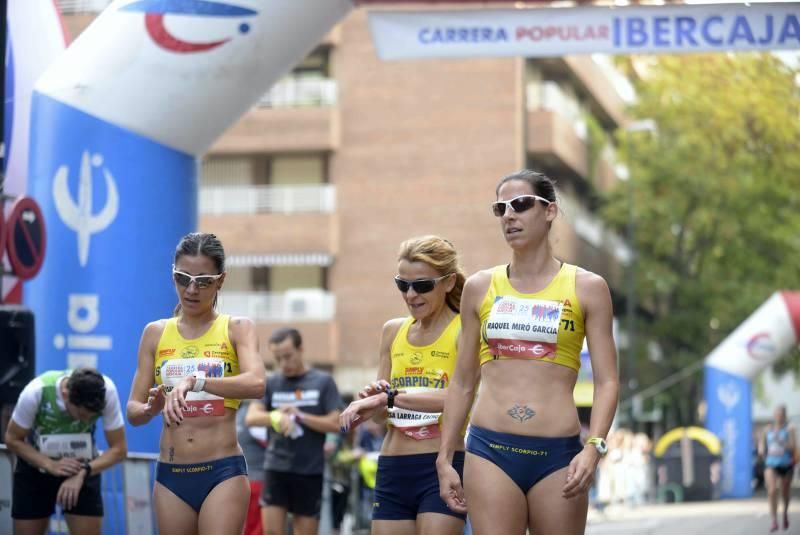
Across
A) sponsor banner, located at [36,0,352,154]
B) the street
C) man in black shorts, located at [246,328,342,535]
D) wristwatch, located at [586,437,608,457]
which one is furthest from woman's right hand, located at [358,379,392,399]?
the street

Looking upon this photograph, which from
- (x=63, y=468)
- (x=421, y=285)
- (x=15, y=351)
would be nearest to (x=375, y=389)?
(x=421, y=285)

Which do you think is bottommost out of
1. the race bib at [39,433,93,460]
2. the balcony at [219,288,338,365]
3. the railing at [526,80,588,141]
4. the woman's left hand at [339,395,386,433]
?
the race bib at [39,433,93,460]

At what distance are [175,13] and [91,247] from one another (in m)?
1.99

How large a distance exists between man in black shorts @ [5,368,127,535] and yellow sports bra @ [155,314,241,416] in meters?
1.97

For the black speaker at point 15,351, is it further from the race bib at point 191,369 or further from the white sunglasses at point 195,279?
the white sunglasses at point 195,279

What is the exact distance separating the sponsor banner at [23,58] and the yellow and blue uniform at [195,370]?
7.07 meters

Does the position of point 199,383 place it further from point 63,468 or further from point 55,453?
point 55,453

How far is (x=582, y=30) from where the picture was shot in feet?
45.2

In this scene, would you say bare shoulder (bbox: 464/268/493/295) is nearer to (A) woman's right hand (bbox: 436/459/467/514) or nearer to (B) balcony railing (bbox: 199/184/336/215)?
(A) woman's right hand (bbox: 436/459/467/514)

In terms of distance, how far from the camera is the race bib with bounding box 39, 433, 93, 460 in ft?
33.0

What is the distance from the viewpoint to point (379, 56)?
14.1 m

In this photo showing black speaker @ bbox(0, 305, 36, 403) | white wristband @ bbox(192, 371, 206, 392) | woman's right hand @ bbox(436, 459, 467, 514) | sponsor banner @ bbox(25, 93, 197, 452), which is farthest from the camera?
sponsor banner @ bbox(25, 93, 197, 452)

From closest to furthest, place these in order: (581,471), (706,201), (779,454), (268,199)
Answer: (581,471) → (779,454) → (268,199) → (706,201)

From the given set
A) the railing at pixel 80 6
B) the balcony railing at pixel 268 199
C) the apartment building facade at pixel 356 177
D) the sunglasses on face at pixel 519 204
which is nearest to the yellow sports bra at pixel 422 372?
the sunglasses on face at pixel 519 204
